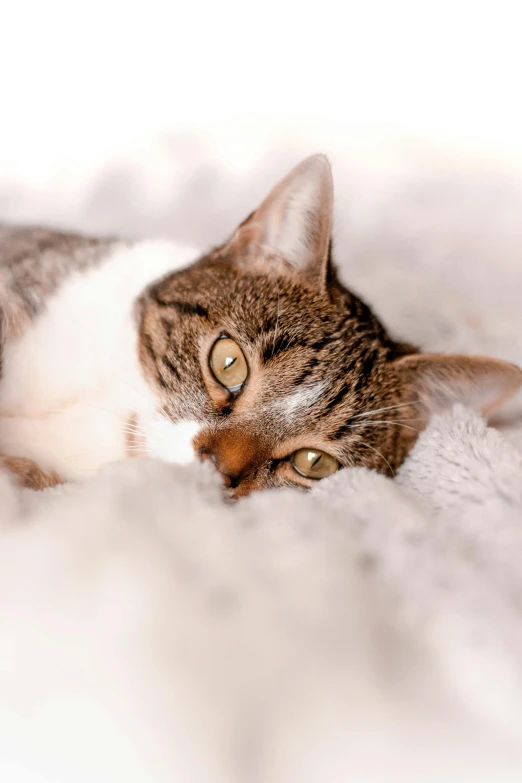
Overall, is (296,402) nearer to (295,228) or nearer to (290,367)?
(290,367)

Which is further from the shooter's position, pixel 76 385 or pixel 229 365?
pixel 76 385

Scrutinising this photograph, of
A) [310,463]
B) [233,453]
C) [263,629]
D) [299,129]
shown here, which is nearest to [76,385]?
[233,453]

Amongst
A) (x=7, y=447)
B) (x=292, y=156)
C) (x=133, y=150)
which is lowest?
(x=7, y=447)

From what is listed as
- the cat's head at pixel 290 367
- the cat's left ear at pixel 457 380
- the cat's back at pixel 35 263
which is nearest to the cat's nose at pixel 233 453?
the cat's head at pixel 290 367

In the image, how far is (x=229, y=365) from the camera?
1.21 meters

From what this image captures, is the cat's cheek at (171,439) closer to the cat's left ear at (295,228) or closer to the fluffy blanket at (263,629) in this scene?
the fluffy blanket at (263,629)

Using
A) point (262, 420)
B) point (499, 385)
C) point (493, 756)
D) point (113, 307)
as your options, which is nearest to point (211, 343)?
point (262, 420)

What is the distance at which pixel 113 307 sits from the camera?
1.40 meters

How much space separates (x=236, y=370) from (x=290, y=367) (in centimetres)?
12

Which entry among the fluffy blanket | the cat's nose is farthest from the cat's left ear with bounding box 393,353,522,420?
the cat's nose

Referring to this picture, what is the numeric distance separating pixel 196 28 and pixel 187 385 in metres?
1.06

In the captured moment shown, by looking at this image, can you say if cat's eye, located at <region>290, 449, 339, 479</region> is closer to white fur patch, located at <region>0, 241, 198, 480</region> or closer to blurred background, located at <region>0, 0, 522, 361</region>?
white fur patch, located at <region>0, 241, 198, 480</region>

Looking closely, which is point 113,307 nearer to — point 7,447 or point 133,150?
point 7,447

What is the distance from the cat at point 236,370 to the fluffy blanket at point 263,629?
0.65ft
